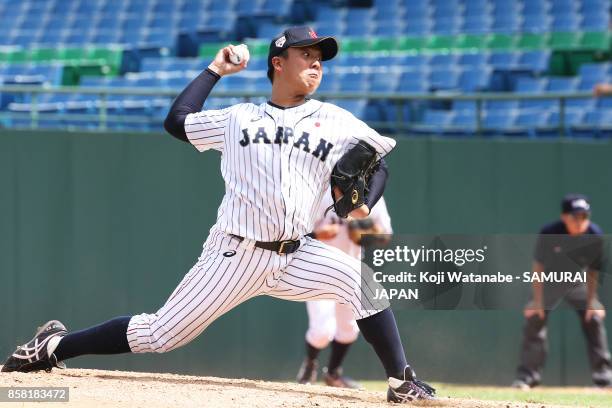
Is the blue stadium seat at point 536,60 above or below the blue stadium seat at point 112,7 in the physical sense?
below

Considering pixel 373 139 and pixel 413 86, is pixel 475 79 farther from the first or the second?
pixel 373 139

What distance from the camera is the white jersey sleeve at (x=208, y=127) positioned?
507 centimetres

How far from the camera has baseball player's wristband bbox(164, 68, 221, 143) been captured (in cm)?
513

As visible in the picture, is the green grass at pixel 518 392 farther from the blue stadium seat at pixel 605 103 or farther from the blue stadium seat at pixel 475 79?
the blue stadium seat at pixel 475 79

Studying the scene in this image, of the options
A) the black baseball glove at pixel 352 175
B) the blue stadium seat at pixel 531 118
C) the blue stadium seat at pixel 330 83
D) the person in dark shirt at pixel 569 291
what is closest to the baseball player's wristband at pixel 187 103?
the black baseball glove at pixel 352 175

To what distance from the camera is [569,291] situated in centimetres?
669

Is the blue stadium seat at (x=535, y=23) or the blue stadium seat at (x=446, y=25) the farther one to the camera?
the blue stadium seat at (x=446, y=25)

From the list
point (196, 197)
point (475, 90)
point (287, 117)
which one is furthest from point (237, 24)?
point (287, 117)

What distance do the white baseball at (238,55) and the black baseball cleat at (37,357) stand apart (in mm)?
1519

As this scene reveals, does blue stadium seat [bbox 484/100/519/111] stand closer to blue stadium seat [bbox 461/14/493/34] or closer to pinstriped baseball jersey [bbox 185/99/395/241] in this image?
blue stadium seat [bbox 461/14/493/34]

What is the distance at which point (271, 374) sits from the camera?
9.53 m

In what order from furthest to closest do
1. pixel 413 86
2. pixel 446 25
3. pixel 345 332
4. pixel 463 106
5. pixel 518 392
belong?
pixel 446 25, pixel 413 86, pixel 463 106, pixel 518 392, pixel 345 332

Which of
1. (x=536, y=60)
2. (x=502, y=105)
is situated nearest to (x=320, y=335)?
(x=502, y=105)

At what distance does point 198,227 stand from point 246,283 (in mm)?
4390
